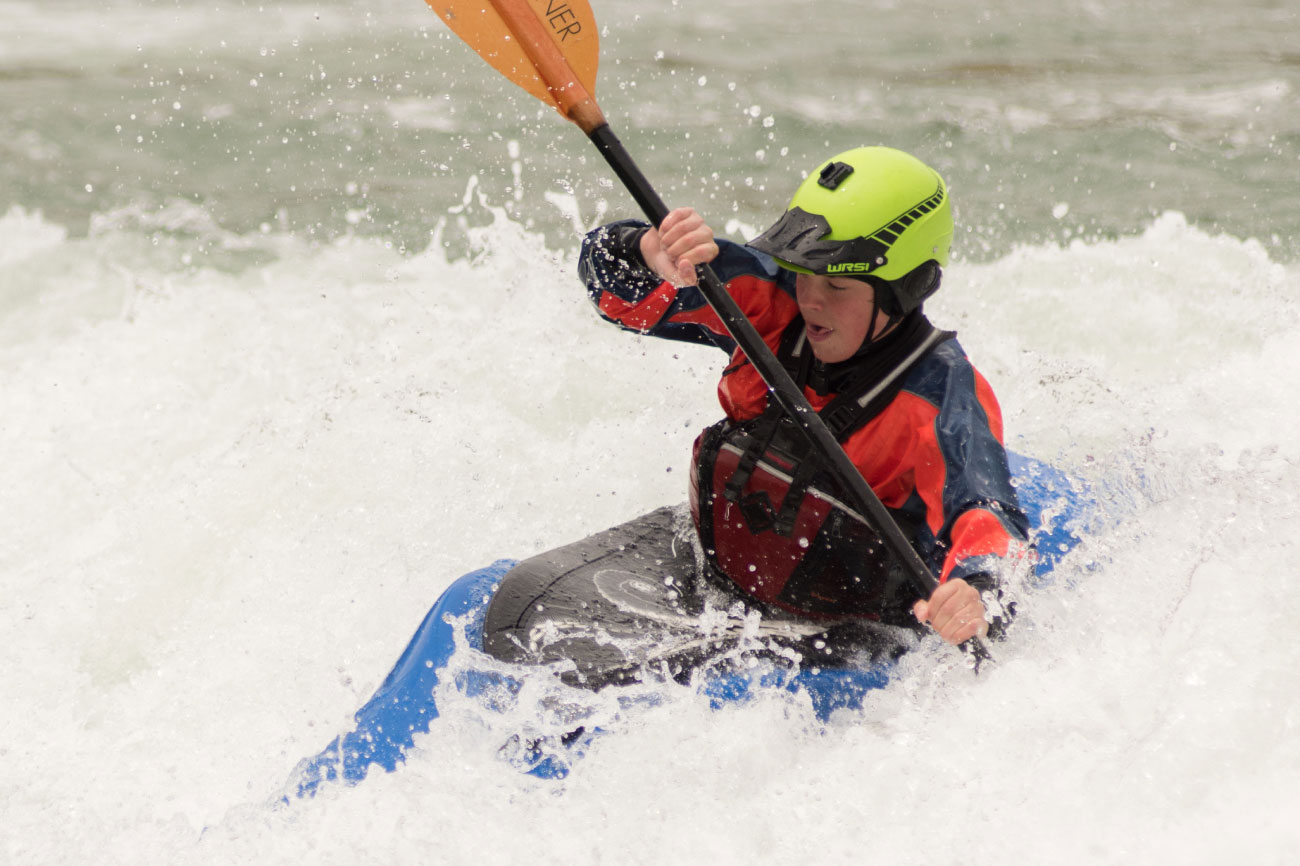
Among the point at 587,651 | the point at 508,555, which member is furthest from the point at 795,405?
the point at 508,555

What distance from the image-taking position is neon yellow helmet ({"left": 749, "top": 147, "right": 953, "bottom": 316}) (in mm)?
1840

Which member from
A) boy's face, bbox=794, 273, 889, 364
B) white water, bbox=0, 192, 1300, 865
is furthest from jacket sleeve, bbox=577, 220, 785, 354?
white water, bbox=0, 192, 1300, 865

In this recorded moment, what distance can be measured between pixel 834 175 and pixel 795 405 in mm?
382

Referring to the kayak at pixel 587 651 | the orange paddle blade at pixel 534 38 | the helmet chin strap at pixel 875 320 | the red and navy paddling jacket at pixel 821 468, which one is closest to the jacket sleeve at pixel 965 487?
the red and navy paddling jacket at pixel 821 468

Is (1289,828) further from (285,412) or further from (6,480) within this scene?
(6,480)

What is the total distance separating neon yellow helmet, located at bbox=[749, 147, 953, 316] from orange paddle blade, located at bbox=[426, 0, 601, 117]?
1.73 ft

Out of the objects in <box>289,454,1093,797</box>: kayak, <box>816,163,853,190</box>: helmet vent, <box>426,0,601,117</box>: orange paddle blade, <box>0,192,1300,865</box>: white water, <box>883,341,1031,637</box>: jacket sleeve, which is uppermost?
<box>426,0,601,117</box>: orange paddle blade

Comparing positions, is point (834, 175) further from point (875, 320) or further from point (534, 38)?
point (534, 38)

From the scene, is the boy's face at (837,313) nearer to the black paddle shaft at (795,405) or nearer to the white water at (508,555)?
the black paddle shaft at (795,405)

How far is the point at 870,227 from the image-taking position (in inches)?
72.7

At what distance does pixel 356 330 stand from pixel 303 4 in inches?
134

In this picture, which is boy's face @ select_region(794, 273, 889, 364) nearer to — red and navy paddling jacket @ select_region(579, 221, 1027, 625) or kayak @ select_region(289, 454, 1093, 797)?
red and navy paddling jacket @ select_region(579, 221, 1027, 625)

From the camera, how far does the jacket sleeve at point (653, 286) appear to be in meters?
2.07

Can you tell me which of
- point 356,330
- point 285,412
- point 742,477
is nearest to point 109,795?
point 742,477
